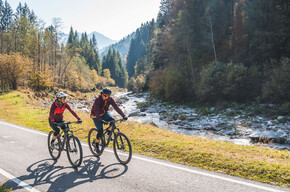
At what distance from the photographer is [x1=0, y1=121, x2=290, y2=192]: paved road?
16.3 feet

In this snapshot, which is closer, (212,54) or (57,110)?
(57,110)

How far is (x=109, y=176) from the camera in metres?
5.66

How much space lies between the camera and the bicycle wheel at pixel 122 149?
6406 millimetres

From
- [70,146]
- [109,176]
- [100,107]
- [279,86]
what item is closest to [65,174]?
[70,146]

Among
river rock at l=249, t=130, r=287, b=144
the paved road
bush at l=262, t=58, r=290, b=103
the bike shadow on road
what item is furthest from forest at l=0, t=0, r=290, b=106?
the bike shadow on road

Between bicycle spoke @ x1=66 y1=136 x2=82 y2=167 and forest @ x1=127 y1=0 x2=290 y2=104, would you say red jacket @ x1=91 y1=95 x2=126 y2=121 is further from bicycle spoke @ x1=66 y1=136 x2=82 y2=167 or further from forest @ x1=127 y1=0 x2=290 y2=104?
forest @ x1=127 y1=0 x2=290 y2=104

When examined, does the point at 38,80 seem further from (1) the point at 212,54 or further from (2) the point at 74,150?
(2) the point at 74,150

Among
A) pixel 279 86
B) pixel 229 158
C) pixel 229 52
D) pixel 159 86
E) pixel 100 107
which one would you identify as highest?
pixel 229 52

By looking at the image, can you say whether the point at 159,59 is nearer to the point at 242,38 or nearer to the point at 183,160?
the point at 242,38

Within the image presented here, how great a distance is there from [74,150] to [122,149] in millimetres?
1613

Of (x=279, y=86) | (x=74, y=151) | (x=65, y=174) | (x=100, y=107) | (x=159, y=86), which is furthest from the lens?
(x=159, y=86)

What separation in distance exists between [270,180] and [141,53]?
127807mm

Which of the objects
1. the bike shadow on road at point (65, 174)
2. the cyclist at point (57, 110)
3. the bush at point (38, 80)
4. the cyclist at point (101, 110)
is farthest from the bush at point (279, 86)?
the bush at point (38, 80)

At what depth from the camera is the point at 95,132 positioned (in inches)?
299
